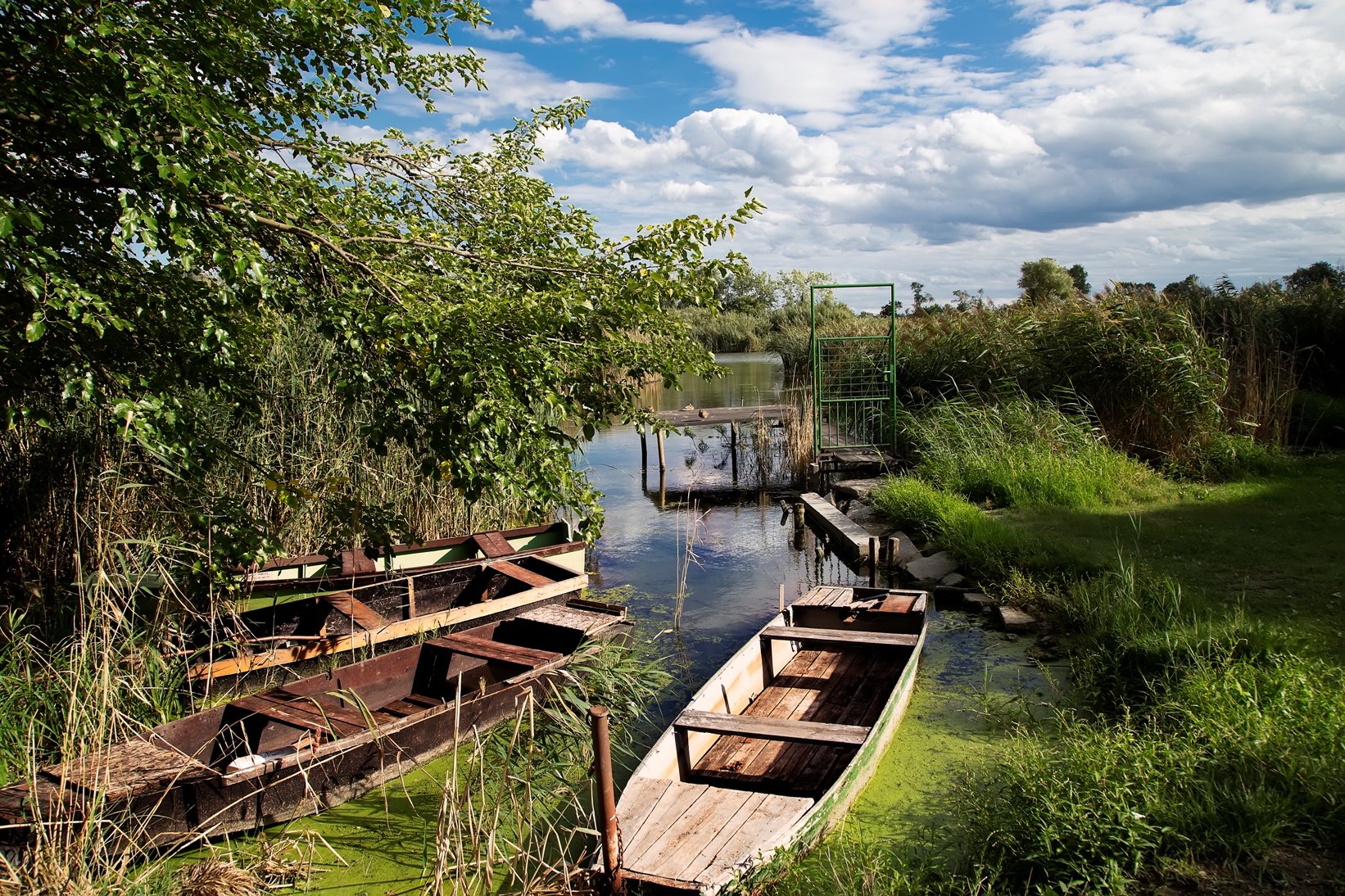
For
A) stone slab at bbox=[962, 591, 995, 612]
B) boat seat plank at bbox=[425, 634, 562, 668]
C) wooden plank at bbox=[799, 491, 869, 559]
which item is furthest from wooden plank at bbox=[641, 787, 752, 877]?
wooden plank at bbox=[799, 491, 869, 559]

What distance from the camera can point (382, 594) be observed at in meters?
7.43

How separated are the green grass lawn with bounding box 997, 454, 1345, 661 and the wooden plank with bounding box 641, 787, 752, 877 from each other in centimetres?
345

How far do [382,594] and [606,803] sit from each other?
4776mm

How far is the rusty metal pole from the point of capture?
127 inches

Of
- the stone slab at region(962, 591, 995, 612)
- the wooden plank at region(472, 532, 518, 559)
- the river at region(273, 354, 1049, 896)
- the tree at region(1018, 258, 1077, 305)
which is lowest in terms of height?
the river at region(273, 354, 1049, 896)

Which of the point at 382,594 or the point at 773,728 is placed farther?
the point at 382,594

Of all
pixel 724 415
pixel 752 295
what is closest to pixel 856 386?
pixel 724 415

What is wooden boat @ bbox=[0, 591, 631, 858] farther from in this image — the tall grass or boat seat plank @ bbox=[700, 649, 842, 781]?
the tall grass

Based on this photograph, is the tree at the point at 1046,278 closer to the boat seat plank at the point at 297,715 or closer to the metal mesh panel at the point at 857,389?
the metal mesh panel at the point at 857,389

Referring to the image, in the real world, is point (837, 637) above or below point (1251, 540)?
below

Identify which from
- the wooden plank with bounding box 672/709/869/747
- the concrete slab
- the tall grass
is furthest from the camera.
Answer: the tall grass

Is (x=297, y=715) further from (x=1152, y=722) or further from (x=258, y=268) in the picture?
(x=1152, y=722)

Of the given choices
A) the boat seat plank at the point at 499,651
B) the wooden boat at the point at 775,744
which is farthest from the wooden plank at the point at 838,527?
the boat seat plank at the point at 499,651

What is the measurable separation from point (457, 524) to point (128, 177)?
649cm
